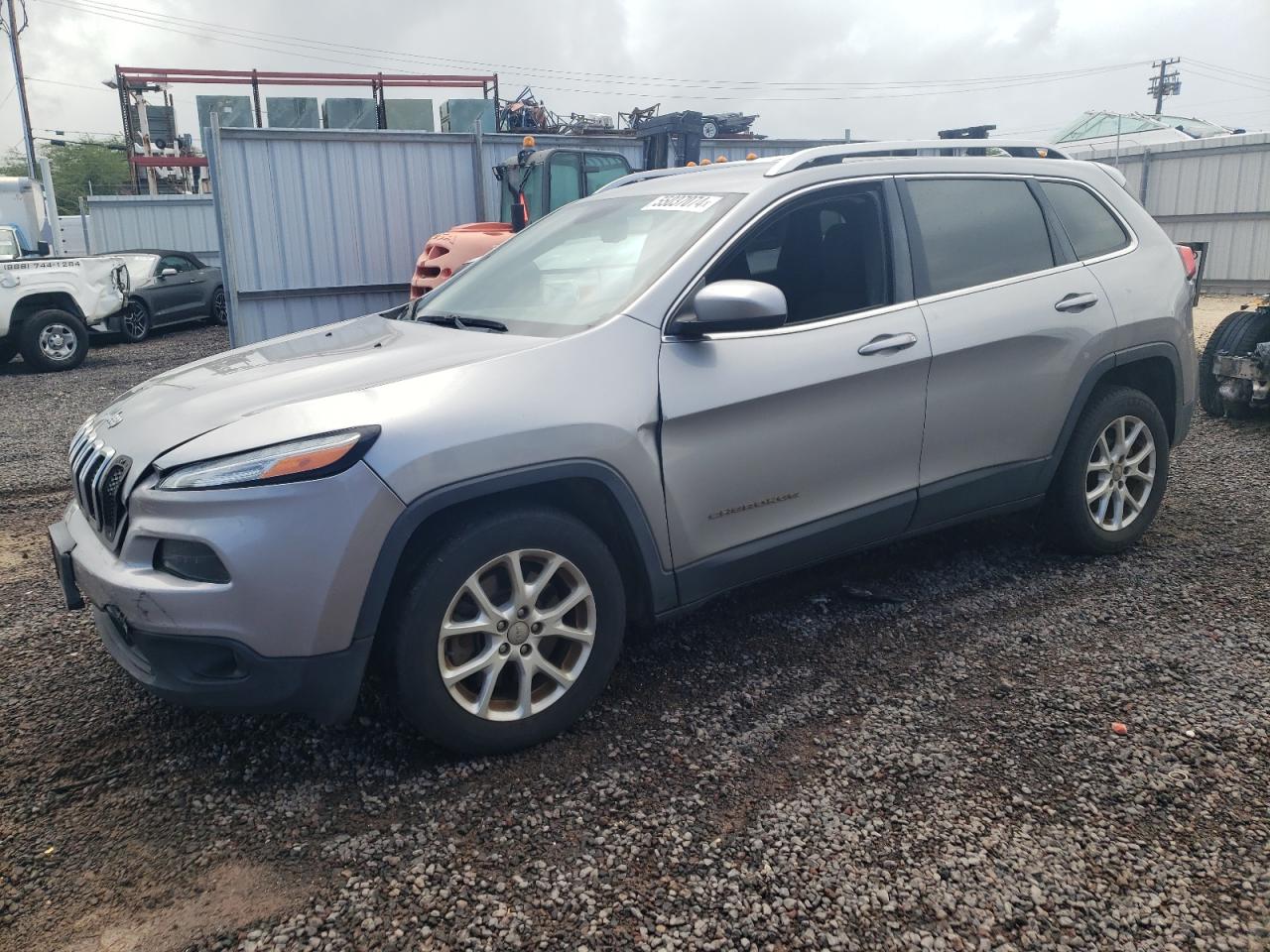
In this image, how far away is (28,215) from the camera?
22.8m

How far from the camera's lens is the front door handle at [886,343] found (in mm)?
3625

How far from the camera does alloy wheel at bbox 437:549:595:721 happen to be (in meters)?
2.87

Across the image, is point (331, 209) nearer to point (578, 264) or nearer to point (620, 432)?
point (578, 264)

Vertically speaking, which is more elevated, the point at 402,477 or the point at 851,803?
the point at 402,477

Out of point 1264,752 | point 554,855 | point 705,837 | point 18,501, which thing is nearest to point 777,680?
point 705,837

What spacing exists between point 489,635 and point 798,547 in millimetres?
1218

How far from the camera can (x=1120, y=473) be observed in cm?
455

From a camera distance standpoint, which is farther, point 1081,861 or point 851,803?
point 851,803

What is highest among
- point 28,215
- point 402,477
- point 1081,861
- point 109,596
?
point 28,215

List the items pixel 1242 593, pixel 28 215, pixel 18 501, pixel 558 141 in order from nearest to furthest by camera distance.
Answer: pixel 1242 593 < pixel 18 501 < pixel 558 141 < pixel 28 215

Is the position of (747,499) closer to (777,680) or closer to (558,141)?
(777,680)

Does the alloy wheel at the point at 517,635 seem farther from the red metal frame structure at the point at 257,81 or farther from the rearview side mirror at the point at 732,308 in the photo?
the red metal frame structure at the point at 257,81

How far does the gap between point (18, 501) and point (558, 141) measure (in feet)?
32.5

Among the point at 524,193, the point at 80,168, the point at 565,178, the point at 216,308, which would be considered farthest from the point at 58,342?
the point at 80,168
